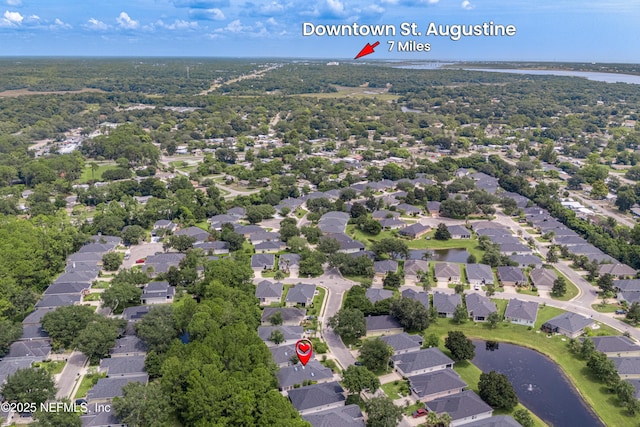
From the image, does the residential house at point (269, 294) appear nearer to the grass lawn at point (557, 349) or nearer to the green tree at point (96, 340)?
the green tree at point (96, 340)

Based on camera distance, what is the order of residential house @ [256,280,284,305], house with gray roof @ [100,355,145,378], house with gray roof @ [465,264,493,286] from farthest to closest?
house with gray roof @ [465,264,493,286] → residential house @ [256,280,284,305] → house with gray roof @ [100,355,145,378]

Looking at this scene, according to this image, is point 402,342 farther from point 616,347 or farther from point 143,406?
point 143,406

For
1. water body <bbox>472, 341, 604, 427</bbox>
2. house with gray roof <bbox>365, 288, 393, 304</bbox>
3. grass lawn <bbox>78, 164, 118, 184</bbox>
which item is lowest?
water body <bbox>472, 341, 604, 427</bbox>

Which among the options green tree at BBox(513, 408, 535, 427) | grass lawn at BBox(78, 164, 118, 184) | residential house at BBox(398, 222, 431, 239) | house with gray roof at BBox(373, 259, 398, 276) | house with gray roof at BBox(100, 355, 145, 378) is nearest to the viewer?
green tree at BBox(513, 408, 535, 427)

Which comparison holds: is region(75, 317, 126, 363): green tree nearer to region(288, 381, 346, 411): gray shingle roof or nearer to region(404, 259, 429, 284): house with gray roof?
region(288, 381, 346, 411): gray shingle roof

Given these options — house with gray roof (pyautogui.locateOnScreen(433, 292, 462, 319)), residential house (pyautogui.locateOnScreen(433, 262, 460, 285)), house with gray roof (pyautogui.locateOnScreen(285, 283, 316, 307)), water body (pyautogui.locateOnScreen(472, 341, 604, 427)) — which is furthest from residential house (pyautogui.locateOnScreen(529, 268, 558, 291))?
house with gray roof (pyautogui.locateOnScreen(285, 283, 316, 307))

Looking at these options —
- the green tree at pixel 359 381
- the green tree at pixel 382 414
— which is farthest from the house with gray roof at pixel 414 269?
the green tree at pixel 382 414

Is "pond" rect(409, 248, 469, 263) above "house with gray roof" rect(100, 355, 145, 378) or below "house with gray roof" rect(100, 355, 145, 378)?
below
